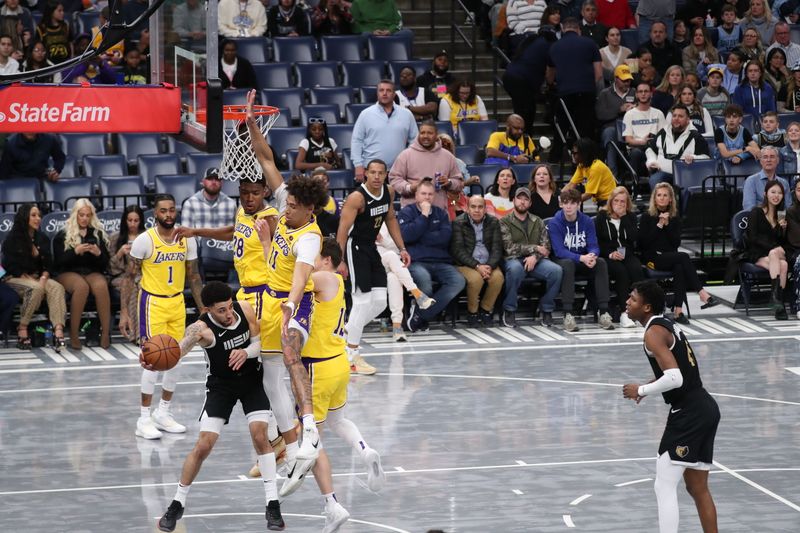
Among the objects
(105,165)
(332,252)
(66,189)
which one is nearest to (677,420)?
(332,252)

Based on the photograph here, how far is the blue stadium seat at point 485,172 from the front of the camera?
59.1 feet

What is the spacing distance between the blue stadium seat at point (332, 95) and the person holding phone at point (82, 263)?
4768 mm

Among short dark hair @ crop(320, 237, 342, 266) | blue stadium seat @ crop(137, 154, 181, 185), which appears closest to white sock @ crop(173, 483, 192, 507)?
short dark hair @ crop(320, 237, 342, 266)

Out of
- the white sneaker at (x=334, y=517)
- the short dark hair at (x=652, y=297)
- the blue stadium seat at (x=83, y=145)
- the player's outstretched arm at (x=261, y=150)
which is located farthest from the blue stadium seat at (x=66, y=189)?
the short dark hair at (x=652, y=297)

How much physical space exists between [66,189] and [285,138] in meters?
2.91

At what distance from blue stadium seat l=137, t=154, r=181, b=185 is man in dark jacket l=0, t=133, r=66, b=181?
1038 mm

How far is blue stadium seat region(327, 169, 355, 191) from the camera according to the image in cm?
1738

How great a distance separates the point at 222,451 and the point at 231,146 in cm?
251

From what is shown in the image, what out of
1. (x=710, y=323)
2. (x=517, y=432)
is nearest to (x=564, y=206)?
(x=710, y=323)

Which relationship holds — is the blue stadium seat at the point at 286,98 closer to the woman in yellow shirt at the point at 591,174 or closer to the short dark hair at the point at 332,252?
the woman in yellow shirt at the point at 591,174

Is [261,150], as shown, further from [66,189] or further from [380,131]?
[380,131]

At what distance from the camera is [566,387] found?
543 inches

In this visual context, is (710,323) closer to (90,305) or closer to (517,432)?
(517,432)

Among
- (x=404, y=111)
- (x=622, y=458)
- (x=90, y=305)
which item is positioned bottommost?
(x=622, y=458)
